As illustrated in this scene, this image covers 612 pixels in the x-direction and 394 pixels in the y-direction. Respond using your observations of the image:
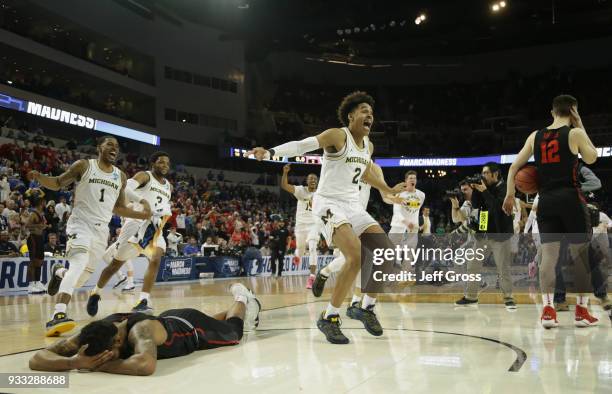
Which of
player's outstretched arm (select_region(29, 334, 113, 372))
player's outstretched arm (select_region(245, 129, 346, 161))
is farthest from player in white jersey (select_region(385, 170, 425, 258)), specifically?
player's outstretched arm (select_region(29, 334, 113, 372))

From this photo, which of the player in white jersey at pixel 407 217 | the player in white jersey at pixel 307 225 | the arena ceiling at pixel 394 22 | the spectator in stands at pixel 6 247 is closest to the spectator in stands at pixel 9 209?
the spectator in stands at pixel 6 247

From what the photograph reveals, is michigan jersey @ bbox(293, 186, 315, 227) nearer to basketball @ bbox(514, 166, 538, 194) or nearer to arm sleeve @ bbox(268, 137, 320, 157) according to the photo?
basketball @ bbox(514, 166, 538, 194)

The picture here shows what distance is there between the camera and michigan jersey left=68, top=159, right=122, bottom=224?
21.4ft

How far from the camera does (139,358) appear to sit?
148 inches

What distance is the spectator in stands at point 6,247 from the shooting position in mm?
12711

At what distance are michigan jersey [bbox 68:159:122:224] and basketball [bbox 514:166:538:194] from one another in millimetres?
4764

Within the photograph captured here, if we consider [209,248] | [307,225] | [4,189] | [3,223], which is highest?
[4,189]

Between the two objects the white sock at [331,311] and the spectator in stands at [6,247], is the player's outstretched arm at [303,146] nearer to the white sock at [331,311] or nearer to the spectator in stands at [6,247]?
the white sock at [331,311]

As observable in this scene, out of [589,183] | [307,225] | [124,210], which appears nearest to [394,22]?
[307,225]

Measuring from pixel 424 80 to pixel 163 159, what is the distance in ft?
111

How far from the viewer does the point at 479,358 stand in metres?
4.30

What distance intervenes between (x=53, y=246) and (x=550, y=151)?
40.2 feet

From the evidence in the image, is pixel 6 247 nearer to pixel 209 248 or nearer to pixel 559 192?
pixel 209 248

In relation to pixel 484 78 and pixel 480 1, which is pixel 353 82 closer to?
pixel 484 78
